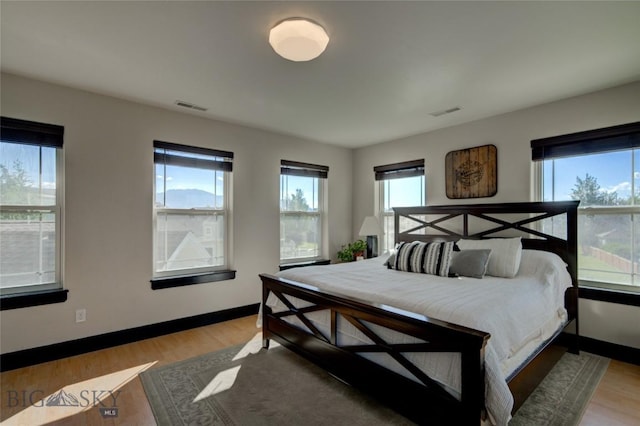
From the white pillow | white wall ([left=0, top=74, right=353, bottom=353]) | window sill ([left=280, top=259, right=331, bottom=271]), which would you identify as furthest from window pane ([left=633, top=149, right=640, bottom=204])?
white wall ([left=0, top=74, right=353, bottom=353])

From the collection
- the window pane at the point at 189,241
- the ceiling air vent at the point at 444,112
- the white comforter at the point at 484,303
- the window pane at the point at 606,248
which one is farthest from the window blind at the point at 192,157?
the window pane at the point at 606,248

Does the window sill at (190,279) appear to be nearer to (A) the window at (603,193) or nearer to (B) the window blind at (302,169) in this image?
(B) the window blind at (302,169)

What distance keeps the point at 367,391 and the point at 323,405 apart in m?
0.32

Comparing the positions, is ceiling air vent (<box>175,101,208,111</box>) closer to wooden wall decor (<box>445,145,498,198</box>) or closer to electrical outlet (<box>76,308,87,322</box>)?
electrical outlet (<box>76,308,87,322</box>)

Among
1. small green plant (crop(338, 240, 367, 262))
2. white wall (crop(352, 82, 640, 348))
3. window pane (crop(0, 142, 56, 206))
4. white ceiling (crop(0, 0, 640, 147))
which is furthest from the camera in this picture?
small green plant (crop(338, 240, 367, 262))

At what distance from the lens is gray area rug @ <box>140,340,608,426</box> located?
198 cm

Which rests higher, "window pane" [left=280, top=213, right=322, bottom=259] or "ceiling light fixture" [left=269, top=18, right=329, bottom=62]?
"ceiling light fixture" [left=269, top=18, right=329, bottom=62]

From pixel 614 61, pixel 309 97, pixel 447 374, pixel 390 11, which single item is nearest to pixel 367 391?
pixel 447 374

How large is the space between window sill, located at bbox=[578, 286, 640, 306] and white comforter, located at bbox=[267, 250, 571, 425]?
1.06ft

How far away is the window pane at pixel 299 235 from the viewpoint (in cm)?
467

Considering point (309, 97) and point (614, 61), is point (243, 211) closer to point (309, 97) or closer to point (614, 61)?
point (309, 97)

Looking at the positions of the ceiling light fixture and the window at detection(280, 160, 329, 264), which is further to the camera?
the window at detection(280, 160, 329, 264)

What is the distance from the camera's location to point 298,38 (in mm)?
1938

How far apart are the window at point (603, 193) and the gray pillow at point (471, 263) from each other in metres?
1.13
